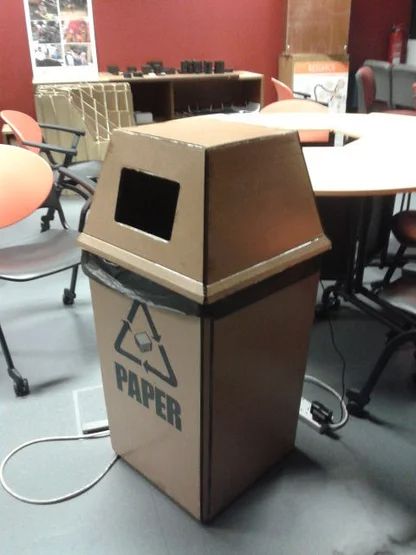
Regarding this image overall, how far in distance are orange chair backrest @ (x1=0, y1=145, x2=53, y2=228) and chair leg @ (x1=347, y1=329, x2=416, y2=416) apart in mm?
1380

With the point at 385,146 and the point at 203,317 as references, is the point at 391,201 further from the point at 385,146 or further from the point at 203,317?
the point at 203,317

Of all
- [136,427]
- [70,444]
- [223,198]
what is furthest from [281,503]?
[223,198]

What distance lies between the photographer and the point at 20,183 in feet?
6.39

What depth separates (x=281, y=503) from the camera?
54.9 inches

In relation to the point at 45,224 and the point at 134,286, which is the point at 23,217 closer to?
the point at 134,286

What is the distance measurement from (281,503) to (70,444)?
68cm

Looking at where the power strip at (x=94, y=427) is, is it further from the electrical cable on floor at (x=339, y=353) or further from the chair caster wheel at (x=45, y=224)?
the chair caster wheel at (x=45, y=224)

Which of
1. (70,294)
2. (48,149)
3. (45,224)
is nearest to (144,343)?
(70,294)

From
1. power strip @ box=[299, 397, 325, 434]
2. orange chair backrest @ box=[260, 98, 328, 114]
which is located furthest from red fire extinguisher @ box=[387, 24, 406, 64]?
power strip @ box=[299, 397, 325, 434]

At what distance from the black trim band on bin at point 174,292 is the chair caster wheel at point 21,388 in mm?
750

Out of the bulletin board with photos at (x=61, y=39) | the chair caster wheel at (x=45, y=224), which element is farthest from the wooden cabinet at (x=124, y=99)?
the chair caster wheel at (x=45, y=224)

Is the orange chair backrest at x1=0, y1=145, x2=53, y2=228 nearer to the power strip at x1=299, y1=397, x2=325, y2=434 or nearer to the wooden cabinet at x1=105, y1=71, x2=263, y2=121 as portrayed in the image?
the power strip at x1=299, y1=397, x2=325, y2=434

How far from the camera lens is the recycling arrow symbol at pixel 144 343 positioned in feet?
3.83

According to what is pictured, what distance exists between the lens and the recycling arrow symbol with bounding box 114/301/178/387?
1.17 meters
